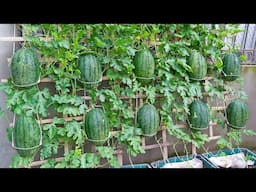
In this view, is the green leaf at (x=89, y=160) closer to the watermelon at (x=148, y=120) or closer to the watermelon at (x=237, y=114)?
the watermelon at (x=148, y=120)

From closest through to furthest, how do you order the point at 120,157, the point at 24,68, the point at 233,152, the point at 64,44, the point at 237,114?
the point at 24,68 → the point at 64,44 → the point at 120,157 → the point at 237,114 → the point at 233,152

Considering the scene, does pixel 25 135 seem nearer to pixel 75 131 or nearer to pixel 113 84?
pixel 75 131

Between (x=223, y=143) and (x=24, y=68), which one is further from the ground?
(x=24, y=68)

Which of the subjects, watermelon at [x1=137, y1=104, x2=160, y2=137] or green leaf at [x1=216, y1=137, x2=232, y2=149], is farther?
green leaf at [x1=216, y1=137, x2=232, y2=149]

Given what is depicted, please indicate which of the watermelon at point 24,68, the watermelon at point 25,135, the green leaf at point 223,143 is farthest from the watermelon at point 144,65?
the green leaf at point 223,143

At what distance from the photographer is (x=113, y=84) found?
2.53 m

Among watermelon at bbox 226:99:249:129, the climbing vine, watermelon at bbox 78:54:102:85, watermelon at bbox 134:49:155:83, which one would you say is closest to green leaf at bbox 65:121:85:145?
the climbing vine

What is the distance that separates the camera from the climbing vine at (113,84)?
2238 mm

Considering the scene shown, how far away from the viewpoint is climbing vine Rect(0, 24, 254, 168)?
2238 mm

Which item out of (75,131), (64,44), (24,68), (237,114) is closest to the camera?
(24,68)

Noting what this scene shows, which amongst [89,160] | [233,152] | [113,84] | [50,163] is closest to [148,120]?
[113,84]

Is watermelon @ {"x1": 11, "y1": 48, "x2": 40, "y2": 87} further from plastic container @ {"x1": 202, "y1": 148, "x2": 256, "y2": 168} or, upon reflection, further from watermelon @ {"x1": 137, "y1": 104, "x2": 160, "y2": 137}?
plastic container @ {"x1": 202, "y1": 148, "x2": 256, "y2": 168}
